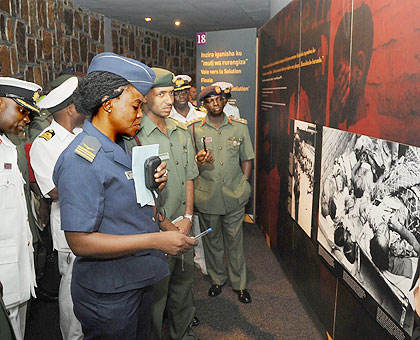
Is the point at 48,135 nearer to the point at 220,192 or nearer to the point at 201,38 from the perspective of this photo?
the point at 220,192

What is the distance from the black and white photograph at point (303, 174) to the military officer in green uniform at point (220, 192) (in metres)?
0.44

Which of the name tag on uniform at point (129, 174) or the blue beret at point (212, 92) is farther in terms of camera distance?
the blue beret at point (212, 92)

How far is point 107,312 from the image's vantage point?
4.90 feet

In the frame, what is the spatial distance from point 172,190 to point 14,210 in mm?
886

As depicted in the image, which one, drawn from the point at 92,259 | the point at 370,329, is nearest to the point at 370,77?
the point at 370,329

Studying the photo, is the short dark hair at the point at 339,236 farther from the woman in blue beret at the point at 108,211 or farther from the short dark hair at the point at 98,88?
the short dark hair at the point at 98,88

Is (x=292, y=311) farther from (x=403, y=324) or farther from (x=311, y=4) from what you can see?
(x=311, y=4)

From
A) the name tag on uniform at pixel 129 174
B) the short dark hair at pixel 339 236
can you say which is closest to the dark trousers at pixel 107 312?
the name tag on uniform at pixel 129 174

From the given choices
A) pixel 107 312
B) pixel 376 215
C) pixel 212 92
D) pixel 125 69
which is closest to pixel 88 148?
pixel 125 69

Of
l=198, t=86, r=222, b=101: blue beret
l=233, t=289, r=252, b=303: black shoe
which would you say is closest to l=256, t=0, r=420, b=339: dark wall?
l=233, t=289, r=252, b=303: black shoe

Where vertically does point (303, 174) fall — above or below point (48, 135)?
below

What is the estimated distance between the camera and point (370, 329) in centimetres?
197

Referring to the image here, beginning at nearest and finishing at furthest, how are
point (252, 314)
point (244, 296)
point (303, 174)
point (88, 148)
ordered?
point (88, 148)
point (303, 174)
point (252, 314)
point (244, 296)

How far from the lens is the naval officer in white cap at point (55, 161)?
2285 mm
